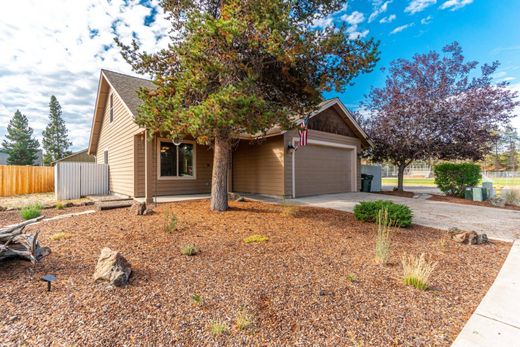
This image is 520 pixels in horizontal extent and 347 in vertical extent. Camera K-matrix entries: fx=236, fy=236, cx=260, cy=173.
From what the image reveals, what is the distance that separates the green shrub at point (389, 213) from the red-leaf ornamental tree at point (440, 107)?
23.9 ft

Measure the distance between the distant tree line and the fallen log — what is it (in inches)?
1434

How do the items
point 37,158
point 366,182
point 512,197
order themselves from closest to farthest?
point 512,197 → point 366,182 → point 37,158

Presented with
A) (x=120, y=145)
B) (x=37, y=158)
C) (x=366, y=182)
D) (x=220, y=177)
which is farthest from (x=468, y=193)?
(x=37, y=158)

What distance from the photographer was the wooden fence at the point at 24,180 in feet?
42.6

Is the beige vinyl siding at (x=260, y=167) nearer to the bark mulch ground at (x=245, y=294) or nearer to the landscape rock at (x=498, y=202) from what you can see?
the bark mulch ground at (x=245, y=294)

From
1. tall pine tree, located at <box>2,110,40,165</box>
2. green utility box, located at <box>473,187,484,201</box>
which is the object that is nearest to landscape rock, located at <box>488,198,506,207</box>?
green utility box, located at <box>473,187,484,201</box>

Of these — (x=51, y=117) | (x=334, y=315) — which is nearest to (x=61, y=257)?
(x=334, y=315)

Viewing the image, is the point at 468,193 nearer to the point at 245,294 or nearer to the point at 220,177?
the point at 220,177

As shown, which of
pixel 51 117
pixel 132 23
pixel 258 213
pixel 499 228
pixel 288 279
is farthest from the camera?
pixel 51 117

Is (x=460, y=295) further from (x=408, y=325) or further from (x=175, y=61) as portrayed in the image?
(x=175, y=61)

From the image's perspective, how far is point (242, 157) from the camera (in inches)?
444

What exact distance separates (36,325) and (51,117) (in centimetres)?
4517

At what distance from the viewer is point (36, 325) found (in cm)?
189

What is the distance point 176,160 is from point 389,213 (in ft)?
26.8
